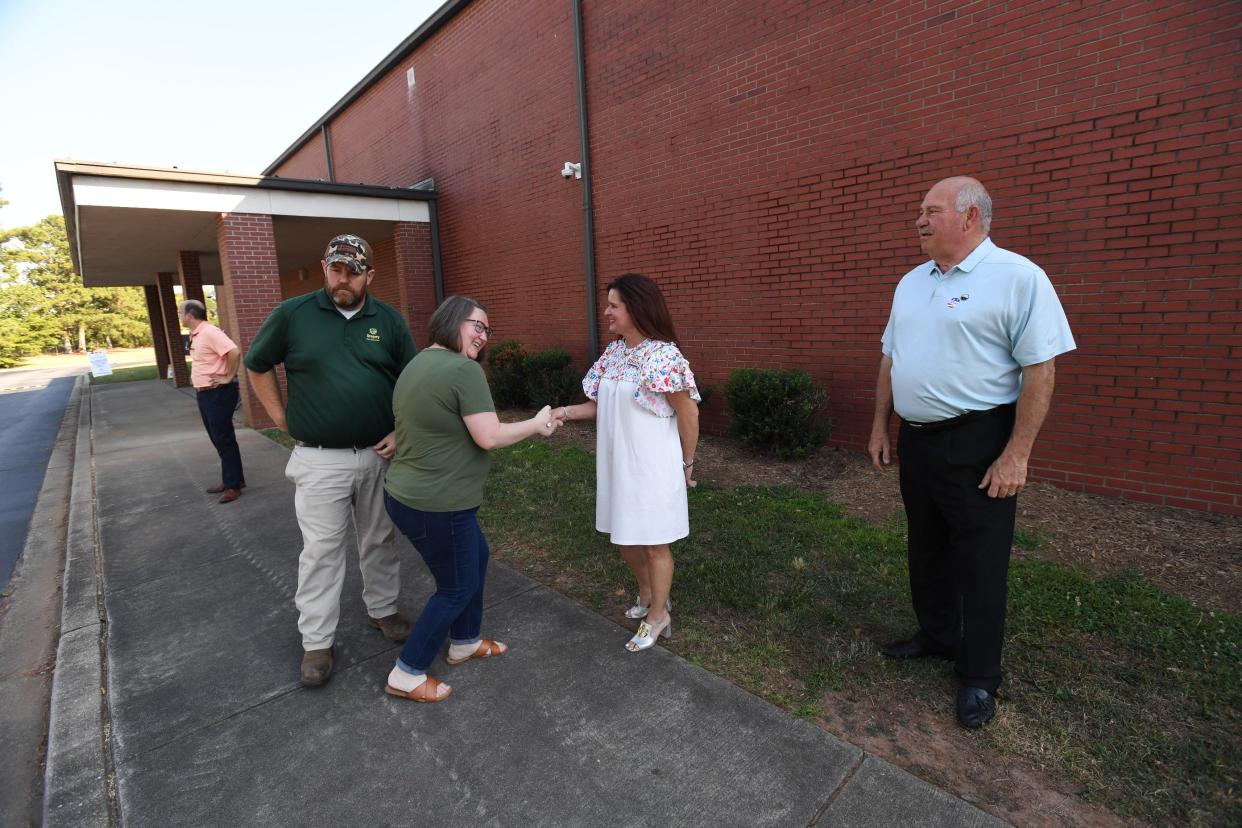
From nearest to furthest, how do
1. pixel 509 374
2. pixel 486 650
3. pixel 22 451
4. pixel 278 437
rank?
1. pixel 486 650
2. pixel 278 437
3. pixel 509 374
4. pixel 22 451

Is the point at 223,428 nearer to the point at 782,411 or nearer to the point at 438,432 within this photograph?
the point at 438,432

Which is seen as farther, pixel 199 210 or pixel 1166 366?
pixel 199 210

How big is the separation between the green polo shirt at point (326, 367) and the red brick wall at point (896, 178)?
14.6ft

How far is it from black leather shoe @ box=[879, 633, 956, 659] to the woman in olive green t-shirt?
181 centimetres

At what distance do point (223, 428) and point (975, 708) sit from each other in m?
6.22

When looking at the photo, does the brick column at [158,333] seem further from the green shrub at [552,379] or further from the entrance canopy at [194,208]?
the green shrub at [552,379]

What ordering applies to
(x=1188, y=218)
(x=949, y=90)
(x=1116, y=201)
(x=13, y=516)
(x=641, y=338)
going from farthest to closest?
(x=13, y=516)
(x=949, y=90)
(x=1116, y=201)
(x=1188, y=218)
(x=641, y=338)

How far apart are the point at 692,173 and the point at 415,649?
6.10 meters

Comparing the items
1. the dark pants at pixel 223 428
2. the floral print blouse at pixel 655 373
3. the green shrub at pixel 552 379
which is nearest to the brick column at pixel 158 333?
the green shrub at pixel 552 379

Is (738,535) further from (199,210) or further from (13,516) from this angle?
(199,210)

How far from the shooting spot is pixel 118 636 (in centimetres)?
335

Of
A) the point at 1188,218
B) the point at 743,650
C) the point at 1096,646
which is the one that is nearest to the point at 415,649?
the point at 743,650

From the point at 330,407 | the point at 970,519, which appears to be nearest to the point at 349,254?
the point at 330,407

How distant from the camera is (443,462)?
244 cm
